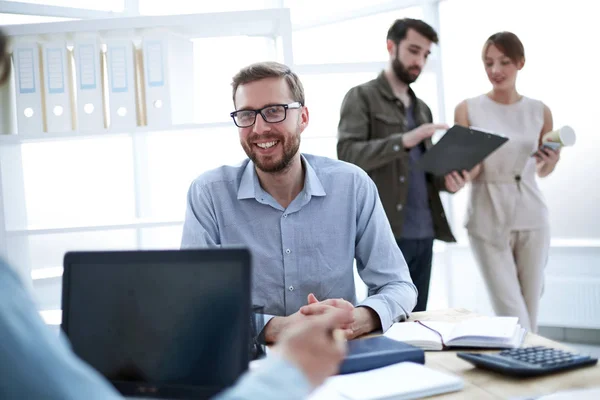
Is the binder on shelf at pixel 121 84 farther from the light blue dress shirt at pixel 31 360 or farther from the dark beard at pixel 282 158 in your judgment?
the light blue dress shirt at pixel 31 360

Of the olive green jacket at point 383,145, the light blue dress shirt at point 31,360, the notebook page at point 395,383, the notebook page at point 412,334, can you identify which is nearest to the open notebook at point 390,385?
the notebook page at point 395,383

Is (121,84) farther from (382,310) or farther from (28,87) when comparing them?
(382,310)

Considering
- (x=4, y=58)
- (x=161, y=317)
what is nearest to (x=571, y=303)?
(x=161, y=317)

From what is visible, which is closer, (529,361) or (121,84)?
(529,361)

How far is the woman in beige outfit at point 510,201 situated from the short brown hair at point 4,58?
2469mm

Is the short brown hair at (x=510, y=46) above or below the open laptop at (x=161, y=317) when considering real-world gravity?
above

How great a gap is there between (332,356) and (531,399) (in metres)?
0.42

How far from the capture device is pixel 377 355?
118 centimetres

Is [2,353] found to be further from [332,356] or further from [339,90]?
[339,90]

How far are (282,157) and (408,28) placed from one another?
1.41 m

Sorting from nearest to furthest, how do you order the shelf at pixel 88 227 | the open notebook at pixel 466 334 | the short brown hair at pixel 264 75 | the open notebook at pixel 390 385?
the open notebook at pixel 390 385, the open notebook at pixel 466 334, the short brown hair at pixel 264 75, the shelf at pixel 88 227

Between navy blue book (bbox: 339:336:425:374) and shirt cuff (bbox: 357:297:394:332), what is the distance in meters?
0.22

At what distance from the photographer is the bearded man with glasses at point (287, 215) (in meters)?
1.75

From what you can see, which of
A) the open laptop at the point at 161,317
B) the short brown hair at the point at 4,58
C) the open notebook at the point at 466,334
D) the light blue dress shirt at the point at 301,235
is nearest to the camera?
the short brown hair at the point at 4,58
